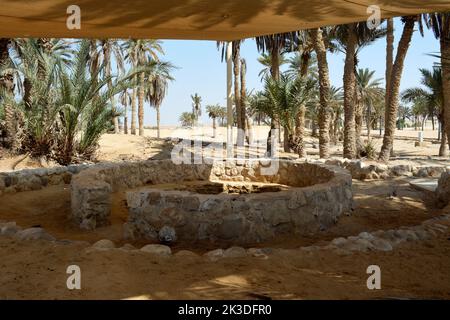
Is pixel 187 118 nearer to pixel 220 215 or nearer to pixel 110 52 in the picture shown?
pixel 110 52

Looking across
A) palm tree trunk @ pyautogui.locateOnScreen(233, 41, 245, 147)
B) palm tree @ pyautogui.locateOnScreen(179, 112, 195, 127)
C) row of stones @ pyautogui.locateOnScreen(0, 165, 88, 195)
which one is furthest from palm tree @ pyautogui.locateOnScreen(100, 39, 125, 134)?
palm tree @ pyautogui.locateOnScreen(179, 112, 195, 127)

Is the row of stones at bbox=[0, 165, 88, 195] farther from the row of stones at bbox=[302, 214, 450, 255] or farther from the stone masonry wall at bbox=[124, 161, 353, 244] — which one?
the row of stones at bbox=[302, 214, 450, 255]

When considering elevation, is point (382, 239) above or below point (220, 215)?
below

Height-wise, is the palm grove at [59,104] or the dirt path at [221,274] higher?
the palm grove at [59,104]

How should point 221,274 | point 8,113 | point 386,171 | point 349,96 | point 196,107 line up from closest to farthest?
point 221,274 → point 386,171 → point 8,113 → point 349,96 → point 196,107

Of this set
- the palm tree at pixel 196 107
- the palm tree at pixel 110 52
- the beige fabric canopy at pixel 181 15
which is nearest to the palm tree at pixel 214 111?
the palm tree at pixel 196 107

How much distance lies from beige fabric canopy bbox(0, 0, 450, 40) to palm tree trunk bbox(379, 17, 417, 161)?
6756 millimetres

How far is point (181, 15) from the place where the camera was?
6.57m

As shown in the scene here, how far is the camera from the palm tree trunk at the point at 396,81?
41.5 ft

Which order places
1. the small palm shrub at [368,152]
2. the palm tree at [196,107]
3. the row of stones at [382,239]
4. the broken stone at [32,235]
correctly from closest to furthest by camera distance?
the row of stones at [382,239] < the broken stone at [32,235] < the small palm shrub at [368,152] < the palm tree at [196,107]

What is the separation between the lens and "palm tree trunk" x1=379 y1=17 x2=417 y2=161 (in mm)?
12655

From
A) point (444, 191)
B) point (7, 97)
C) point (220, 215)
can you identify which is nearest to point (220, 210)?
point (220, 215)

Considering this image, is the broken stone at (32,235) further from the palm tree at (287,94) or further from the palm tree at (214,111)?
the palm tree at (214,111)

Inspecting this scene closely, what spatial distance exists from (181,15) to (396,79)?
928 centimetres
